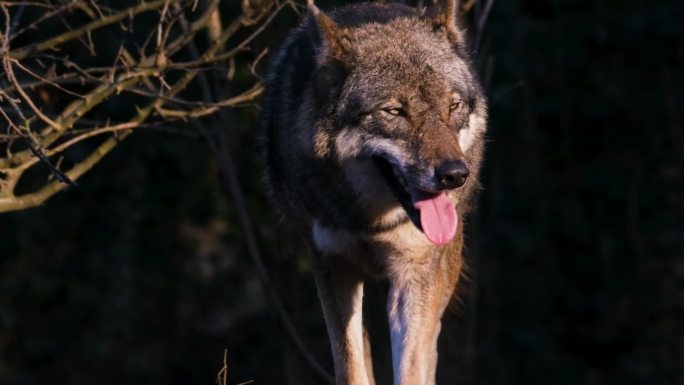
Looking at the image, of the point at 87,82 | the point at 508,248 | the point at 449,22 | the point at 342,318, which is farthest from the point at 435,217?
the point at 508,248

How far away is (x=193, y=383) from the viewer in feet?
38.7

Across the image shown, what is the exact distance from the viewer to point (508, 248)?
12.3 m

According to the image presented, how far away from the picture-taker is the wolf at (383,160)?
5184 millimetres

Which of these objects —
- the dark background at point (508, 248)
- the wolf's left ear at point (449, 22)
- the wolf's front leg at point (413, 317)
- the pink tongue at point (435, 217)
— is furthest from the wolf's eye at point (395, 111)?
the dark background at point (508, 248)

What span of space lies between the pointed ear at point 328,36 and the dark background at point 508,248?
5086 mm

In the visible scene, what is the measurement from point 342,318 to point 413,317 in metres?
0.34

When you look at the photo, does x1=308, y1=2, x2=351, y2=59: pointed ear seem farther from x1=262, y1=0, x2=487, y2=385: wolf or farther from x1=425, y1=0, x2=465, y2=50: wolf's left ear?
A: x1=425, y1=0, x2=465, y2=50: wolf's left ear

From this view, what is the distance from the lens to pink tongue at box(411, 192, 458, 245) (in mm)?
5176

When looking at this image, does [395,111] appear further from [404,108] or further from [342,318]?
[342,318]

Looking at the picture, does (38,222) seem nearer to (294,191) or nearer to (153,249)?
(153,249)

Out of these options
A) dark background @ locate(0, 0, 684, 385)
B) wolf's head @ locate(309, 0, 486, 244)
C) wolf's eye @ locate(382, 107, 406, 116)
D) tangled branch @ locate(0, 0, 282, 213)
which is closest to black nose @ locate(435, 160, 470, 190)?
wolf's head @ locate(309, 0, 486, 244)

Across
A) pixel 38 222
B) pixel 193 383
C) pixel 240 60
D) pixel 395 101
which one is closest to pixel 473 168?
pixel 395 101

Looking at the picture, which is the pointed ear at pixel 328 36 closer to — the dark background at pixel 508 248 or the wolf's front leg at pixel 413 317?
the wolf's front leg at pixel 413 317

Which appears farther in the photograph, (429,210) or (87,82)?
(87,82)
